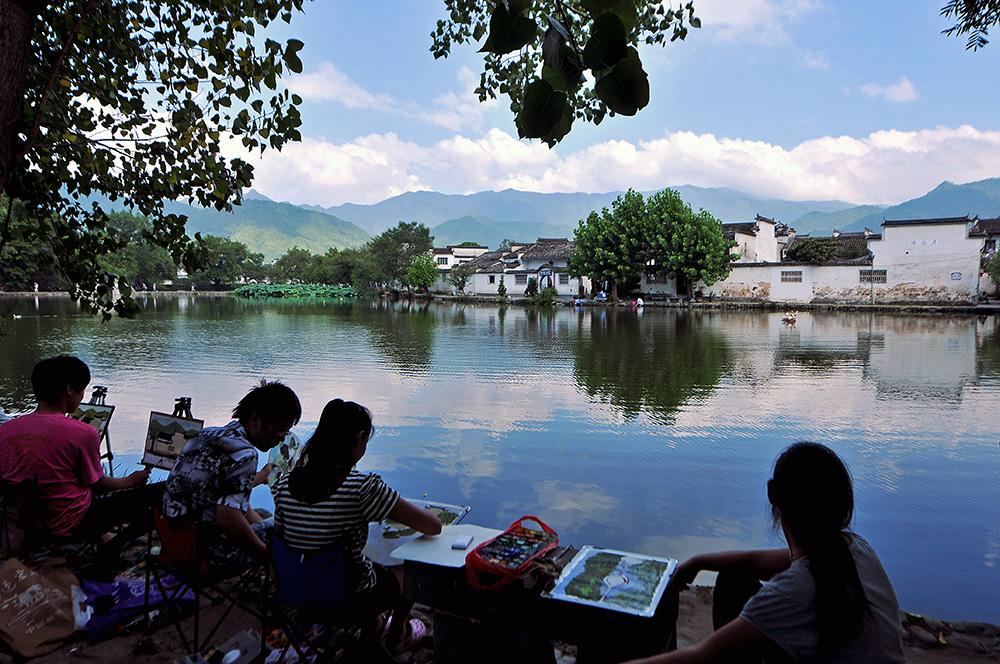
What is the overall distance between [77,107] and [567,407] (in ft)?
23.3

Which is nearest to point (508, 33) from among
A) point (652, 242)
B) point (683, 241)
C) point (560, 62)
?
point (560, 62)

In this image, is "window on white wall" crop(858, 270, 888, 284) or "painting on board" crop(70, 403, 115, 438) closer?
"painting on board" crop(70, 403, 115, 438)

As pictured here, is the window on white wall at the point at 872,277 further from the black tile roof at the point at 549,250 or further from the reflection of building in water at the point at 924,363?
the black tile roof at the point at 549,250

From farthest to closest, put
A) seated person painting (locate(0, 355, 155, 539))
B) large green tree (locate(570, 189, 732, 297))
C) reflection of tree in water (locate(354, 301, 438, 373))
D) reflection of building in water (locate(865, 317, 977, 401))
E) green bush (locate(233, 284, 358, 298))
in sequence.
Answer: green bush (locate(233, 284, 358, 298)) → large green tree (locate(570, 189, 732, 297)) → reflection of tree in water (locate(354, 301, 438, 373)) → reflection of building in water (locate(865, 317, 977, 401)) → seated person painting (locate(0, 355, 155, 539))

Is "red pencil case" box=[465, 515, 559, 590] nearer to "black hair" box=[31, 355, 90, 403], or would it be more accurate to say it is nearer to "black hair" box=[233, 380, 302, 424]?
"black hair" box=[233, 380, 302, 424]

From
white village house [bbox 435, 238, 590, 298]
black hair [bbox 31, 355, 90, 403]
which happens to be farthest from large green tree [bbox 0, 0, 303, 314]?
white village house [bbox 435, 238, 590, 298]

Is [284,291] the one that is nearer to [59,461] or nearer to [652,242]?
[652,242]

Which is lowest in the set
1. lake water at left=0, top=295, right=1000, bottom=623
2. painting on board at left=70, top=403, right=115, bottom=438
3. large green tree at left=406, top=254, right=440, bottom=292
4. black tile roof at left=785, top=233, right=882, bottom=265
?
lake water at left=0, top=295, right=1000, bottom=623

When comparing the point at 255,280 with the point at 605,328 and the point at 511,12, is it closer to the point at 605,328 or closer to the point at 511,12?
the point at 605,328

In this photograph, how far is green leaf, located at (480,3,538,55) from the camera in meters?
1.36

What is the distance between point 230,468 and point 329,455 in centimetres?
54

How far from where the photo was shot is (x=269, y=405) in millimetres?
2635

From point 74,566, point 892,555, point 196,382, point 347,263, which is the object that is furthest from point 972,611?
point 347,263

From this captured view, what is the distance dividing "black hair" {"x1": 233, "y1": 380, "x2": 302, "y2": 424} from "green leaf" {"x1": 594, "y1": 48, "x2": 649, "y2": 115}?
183 centimetres
